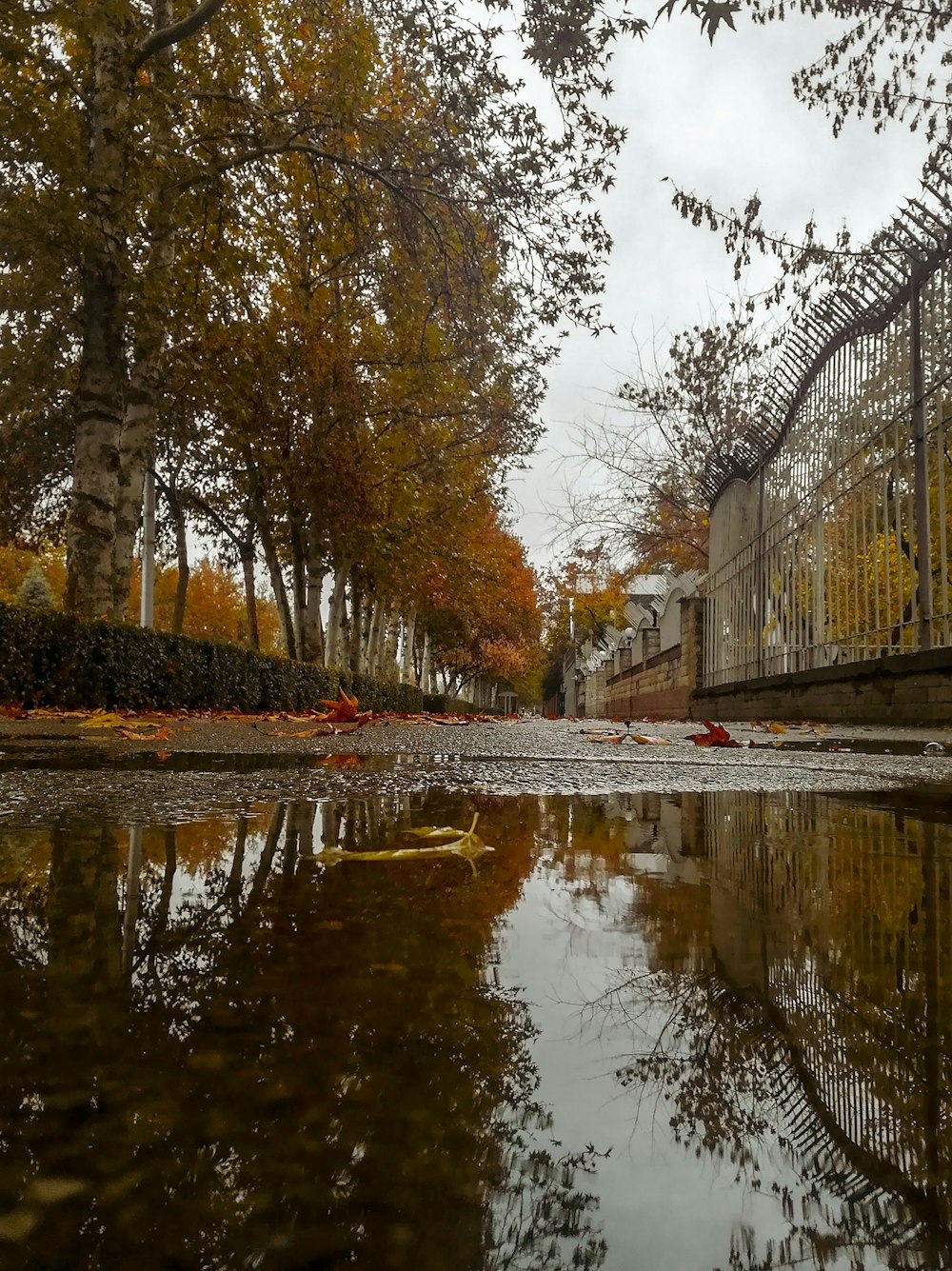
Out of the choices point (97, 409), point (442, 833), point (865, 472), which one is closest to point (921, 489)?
point (865, 472)

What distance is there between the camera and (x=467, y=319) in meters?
9.73

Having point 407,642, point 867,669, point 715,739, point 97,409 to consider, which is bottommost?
point 715,739

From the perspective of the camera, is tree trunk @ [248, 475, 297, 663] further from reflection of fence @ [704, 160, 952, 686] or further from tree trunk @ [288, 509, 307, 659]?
reflection of fence @ [704, 160, 952, 686]

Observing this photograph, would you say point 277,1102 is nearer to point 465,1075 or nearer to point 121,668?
point 465,1075

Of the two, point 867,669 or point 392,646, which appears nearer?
point 867,669

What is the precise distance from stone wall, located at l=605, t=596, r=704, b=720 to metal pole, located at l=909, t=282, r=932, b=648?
11.8 metres

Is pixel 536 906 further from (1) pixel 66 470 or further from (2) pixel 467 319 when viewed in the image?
(1) pixel 66 470

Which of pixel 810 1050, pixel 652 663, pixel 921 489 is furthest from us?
pixel 652 663

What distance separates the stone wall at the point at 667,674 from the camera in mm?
19094

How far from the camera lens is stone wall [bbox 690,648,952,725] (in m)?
6.31

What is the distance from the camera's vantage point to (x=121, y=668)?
8820 millimetres

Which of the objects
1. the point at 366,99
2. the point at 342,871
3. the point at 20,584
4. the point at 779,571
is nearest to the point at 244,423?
the point at 366,99

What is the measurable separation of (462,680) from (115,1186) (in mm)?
64818

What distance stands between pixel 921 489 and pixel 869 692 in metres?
1.93
